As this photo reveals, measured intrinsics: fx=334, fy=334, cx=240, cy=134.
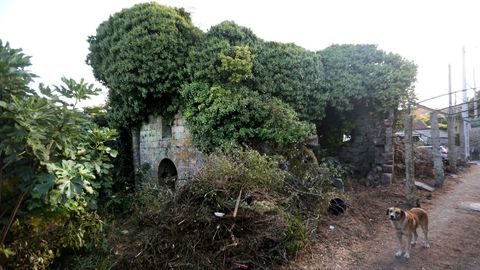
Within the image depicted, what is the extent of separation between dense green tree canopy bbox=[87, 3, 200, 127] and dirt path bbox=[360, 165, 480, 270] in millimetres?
6128

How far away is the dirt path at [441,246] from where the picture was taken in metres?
4.84

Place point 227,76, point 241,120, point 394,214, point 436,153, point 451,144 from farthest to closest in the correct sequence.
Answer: point 451,144
point 436,153
point 227,76
point 241,120
point 394,214

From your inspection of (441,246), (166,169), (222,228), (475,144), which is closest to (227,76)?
(166,169)

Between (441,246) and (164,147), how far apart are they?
7.27 meters

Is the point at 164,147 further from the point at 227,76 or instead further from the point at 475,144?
the point at 475,144

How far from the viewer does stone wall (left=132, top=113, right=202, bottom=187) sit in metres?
9.20

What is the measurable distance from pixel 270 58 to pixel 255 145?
262 centimetres

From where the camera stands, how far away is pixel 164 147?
391 inches

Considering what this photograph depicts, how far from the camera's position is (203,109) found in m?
8.40

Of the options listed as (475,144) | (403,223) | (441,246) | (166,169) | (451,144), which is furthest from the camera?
(475,144)

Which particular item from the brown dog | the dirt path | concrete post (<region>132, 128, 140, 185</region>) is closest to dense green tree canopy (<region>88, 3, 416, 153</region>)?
concrete post (<region>132, 128, 140, 185</region>)

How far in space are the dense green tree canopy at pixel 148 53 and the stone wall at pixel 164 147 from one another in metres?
0.55

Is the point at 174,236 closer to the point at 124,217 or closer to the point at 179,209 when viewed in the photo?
the point at 179,209

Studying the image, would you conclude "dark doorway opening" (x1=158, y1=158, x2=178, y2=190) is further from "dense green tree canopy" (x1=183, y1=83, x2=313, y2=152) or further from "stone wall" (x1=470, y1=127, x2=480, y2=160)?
"stone wall" (x1=470, y1=127, x2=480, y2=160)
